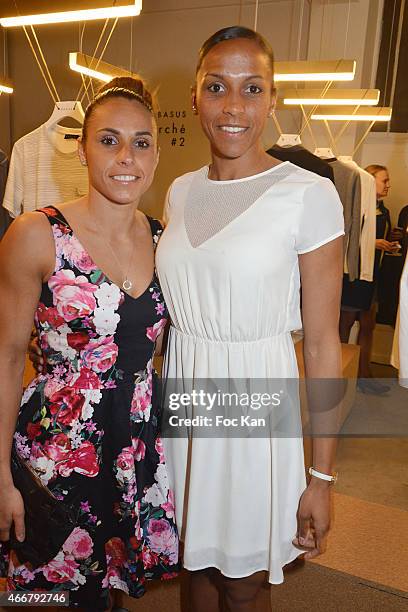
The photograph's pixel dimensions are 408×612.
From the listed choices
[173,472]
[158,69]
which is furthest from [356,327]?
[173,472]

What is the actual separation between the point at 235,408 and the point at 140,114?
702mm

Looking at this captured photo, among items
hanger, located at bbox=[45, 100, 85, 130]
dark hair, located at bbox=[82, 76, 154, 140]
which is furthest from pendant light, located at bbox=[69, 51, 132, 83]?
dark hair, located at bbox=[82, 76, 154, 140]

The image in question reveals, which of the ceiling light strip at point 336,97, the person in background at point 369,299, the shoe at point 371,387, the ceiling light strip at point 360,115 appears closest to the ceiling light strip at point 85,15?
the ceiling light strip at point 336,97

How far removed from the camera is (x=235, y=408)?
1.26 meters

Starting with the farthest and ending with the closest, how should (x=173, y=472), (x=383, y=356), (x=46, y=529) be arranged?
(x=383, y=356) → (x=173, y=472) → (x=46, y=529)

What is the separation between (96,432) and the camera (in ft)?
4.16

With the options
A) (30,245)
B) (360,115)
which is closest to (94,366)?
(30,245)

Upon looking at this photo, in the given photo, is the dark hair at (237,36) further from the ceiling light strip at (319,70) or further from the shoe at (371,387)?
the shoe at (371,387)

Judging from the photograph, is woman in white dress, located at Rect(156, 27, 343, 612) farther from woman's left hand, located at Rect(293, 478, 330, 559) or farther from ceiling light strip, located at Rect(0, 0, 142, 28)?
ceiling light strip, located at Rect(0, 0, 142, 28)

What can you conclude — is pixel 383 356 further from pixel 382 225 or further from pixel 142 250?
pixel 142 250

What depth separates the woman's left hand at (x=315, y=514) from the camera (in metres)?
1.25

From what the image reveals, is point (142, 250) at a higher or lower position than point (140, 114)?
lower

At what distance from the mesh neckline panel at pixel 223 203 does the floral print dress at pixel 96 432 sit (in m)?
0.17

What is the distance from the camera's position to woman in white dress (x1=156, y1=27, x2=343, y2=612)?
1.17m
